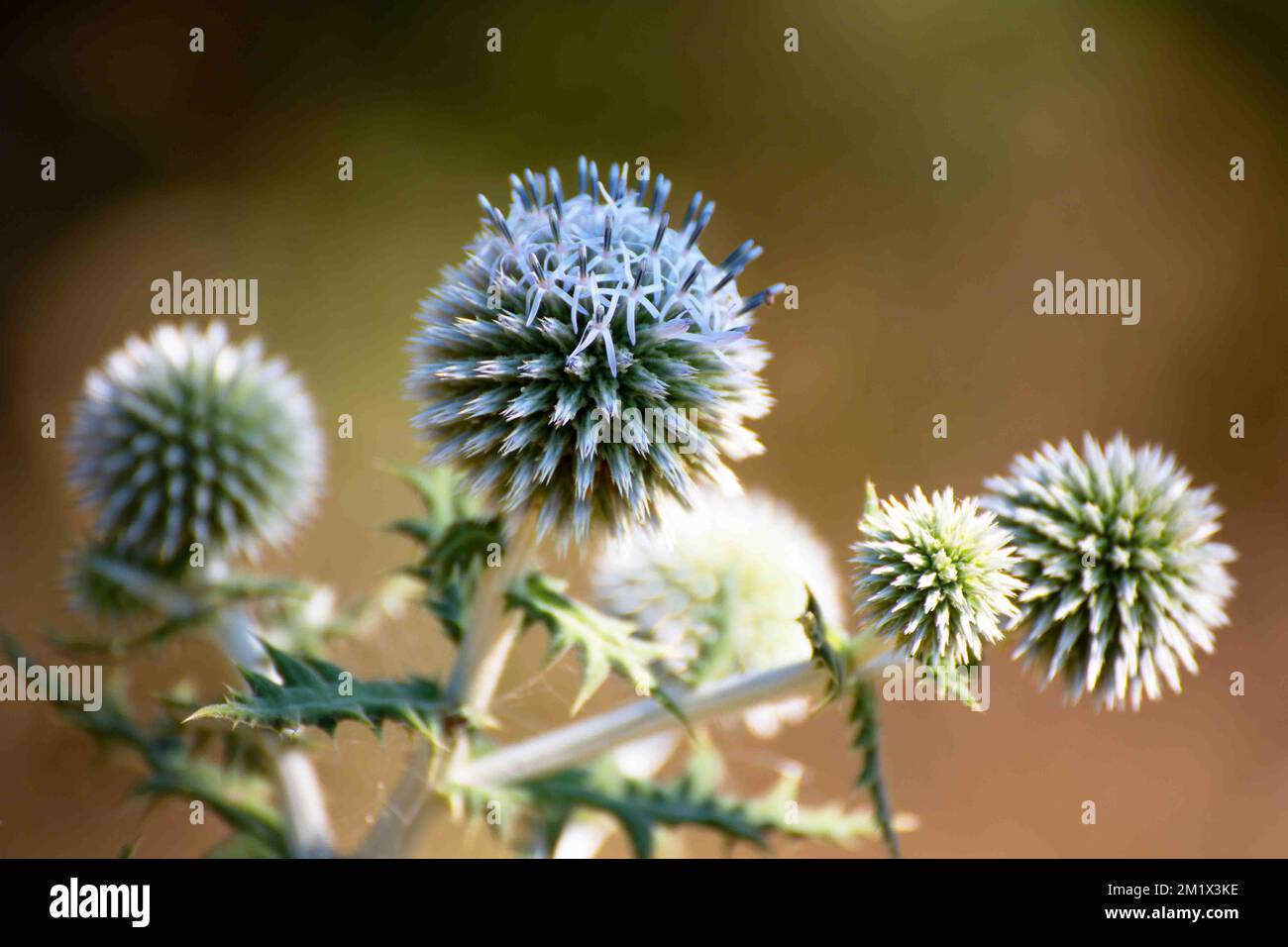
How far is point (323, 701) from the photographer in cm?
225

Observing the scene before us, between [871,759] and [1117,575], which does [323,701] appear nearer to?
[871,759]

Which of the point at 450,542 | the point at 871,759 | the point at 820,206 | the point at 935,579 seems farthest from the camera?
the point at 820,206

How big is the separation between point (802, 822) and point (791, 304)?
3.62 meters

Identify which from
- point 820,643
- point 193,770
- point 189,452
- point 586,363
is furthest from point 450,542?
point 189,452

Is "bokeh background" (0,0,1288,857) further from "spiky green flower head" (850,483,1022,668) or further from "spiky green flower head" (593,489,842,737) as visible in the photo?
"spiky green flower head" (850,483,1022,668)

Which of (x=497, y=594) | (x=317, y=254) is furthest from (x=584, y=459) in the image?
(x=317, y=254)

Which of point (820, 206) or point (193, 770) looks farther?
point (820, 206)

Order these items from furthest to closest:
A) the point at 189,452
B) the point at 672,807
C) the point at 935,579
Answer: the point at 189,452
the point at 672,807
the point at 935,579

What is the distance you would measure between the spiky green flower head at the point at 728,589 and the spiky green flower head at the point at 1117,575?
0.71 metres

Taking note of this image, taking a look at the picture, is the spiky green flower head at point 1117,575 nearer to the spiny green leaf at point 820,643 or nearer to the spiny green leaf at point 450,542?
the spiny green leaf at point 820,643

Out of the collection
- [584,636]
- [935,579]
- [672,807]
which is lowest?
[672,807]

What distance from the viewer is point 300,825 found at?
9.61 ft

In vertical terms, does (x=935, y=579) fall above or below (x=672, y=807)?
above

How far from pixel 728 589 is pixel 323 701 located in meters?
1.28
